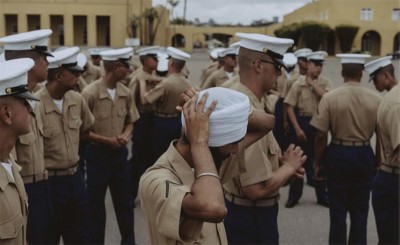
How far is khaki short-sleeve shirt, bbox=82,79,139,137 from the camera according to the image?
5422 millimetres

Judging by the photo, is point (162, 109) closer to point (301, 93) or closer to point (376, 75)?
point (301, 93)

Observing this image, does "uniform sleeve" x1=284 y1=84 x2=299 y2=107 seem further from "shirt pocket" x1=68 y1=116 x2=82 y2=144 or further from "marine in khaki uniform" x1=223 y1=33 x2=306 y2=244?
"marine in khaki uniform" x1=223 y1=33 x2=306 y2=244

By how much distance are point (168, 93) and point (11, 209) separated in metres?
4.66

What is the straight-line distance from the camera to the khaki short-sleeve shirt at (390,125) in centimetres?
409

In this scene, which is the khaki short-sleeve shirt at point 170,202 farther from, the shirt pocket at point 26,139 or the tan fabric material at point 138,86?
the tan fabric material at point 138,86

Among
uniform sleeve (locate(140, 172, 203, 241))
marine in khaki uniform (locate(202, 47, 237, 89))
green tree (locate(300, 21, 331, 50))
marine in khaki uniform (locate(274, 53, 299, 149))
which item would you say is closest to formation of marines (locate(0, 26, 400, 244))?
uniform sleeve (locate(140, 172, 203, 241))

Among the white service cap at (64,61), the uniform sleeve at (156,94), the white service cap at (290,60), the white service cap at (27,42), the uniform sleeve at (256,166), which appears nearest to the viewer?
the uniform sleeve at (256,166)

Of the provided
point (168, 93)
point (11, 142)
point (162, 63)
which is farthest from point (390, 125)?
point (162, 63)

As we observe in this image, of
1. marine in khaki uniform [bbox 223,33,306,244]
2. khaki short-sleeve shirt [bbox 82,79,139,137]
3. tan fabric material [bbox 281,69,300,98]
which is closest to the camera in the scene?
marine in khaki uniform [bbox 223,33,306,244]

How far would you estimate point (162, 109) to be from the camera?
7211 millimetres

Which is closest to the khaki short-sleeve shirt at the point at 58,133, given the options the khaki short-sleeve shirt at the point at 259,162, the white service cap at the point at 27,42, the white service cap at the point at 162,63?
the white service cap at the point at 27,42

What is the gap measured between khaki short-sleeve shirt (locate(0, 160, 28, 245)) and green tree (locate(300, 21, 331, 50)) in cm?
3991

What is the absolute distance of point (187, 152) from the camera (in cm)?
210

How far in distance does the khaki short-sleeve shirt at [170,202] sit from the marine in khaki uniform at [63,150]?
7.91 ft
